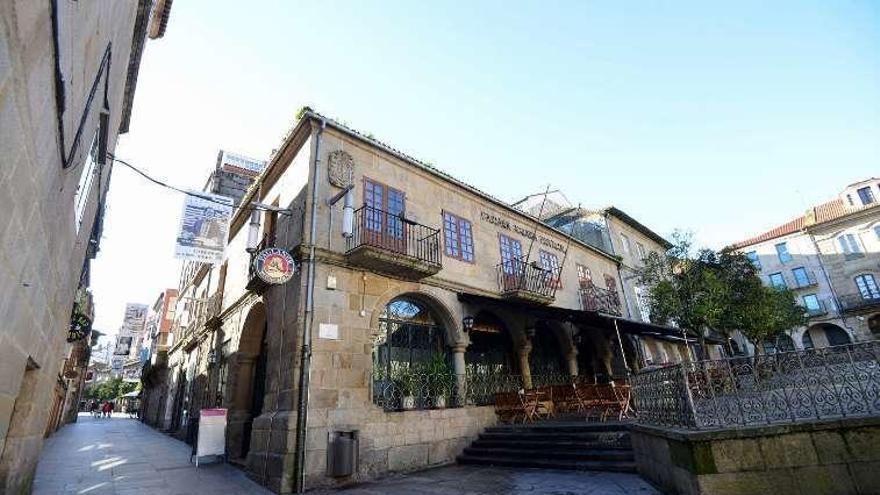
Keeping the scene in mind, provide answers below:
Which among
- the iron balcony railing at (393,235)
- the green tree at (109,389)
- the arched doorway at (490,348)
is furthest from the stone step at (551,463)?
the green tree at (109,389)

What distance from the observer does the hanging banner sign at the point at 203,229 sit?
8992mm

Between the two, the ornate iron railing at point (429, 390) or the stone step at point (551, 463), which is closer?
the stone step at point (551, 463)

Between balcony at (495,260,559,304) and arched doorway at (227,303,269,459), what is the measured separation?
7.53 meters

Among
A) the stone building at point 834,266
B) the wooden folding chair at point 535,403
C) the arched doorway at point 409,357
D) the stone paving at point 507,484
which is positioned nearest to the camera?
the stone paving at point 507,484

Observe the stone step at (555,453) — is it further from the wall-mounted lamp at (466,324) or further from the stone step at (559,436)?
the wall-mounted lamp at (466,324)

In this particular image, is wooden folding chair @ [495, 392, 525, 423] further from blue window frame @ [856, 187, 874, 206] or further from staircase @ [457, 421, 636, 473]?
blue window frame @ [856, 187, 874, 206]

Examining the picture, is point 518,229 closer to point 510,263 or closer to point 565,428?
point 510,263

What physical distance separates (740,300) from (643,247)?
6980 millimetres

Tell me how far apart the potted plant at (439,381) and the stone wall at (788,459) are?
6290 millimetres

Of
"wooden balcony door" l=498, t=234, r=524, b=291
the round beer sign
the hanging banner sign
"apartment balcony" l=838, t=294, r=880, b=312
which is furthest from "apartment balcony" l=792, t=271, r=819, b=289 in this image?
the hanging banner sign

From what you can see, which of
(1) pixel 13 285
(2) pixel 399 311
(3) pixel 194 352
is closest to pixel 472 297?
(2) pixel 399 311

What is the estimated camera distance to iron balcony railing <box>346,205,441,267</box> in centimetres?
994

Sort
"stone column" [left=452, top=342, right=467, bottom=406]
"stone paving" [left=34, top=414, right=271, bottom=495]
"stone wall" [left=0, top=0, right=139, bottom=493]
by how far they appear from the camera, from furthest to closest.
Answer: "stone column" [left=452, top=342, right=467, bottom=406]
"stone paving" [left=34, top=414, right=271, bottom=495]
"stone wall" [left=0, top=0, right=139, bottom=493]

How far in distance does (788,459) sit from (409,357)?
7.90 m
